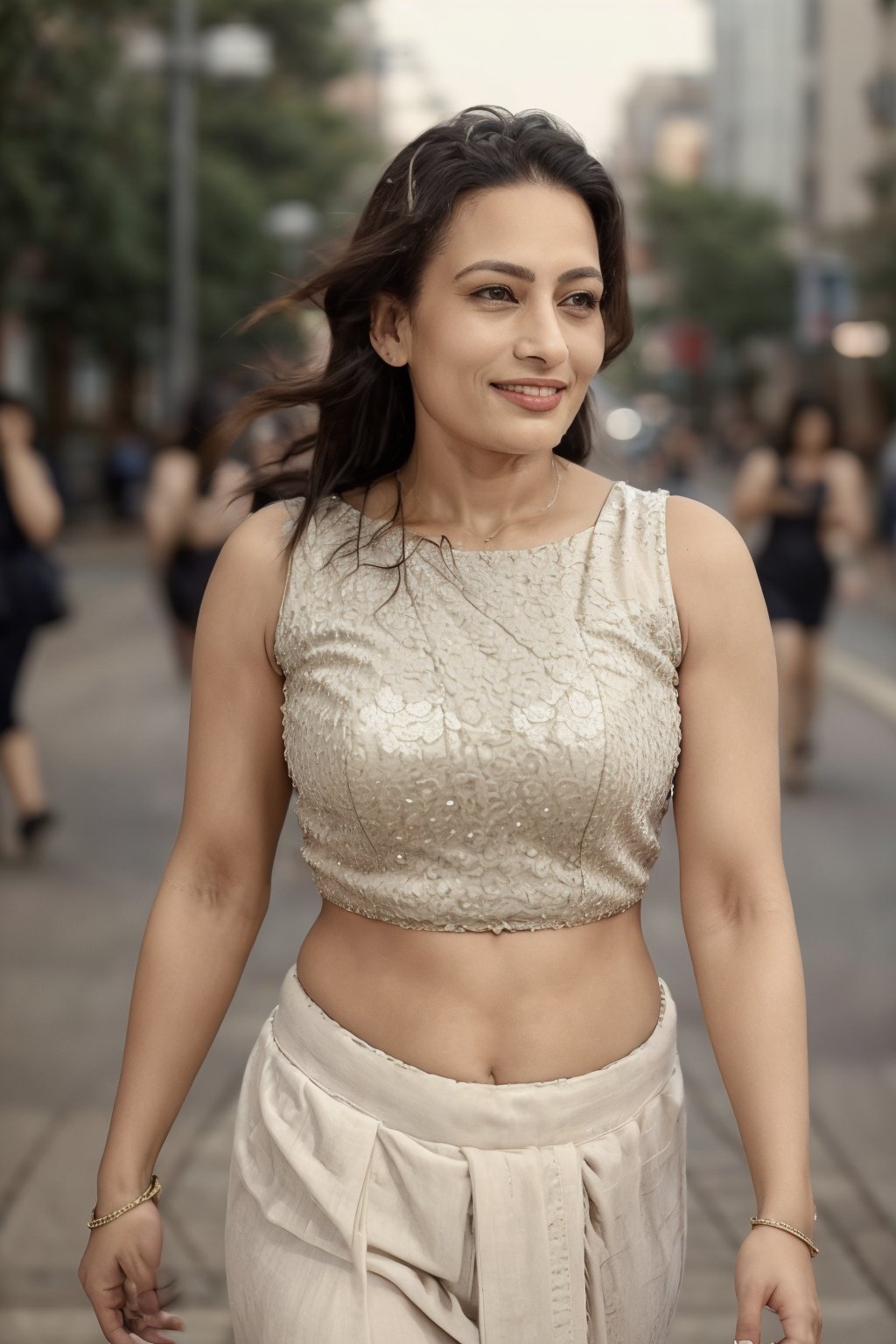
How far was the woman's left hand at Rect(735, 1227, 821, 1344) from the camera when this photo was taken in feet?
6.77

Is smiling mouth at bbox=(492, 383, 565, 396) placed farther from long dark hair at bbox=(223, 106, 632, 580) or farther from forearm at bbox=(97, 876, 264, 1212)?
forearm at bbox=(97, 876, 264, 1212)

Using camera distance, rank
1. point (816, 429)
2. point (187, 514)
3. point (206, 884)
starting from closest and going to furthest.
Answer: point (206, 884) < point (187, 514) < point (816, 429)

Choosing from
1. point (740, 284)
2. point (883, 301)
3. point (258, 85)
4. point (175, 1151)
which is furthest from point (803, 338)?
point (175, 1151)

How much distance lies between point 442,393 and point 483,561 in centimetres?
20

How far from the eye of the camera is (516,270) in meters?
2.20

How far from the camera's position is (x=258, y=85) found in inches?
1614

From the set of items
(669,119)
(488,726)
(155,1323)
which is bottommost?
(669,119)

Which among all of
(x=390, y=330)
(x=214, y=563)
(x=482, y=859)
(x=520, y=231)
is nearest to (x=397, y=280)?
(x=390, y=330)

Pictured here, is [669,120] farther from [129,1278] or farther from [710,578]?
[129,1278]

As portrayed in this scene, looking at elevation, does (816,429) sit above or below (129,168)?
below

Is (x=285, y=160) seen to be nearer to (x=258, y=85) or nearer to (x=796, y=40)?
(x=258, y=85)

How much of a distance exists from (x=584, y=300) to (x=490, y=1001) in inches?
31.0

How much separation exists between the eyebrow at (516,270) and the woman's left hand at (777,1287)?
1.04 metres

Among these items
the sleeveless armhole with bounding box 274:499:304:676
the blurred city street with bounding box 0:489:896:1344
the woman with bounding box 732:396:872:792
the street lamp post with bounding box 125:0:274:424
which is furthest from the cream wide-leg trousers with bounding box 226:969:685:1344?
the street lamp post with bounding box 125:0:274:424
